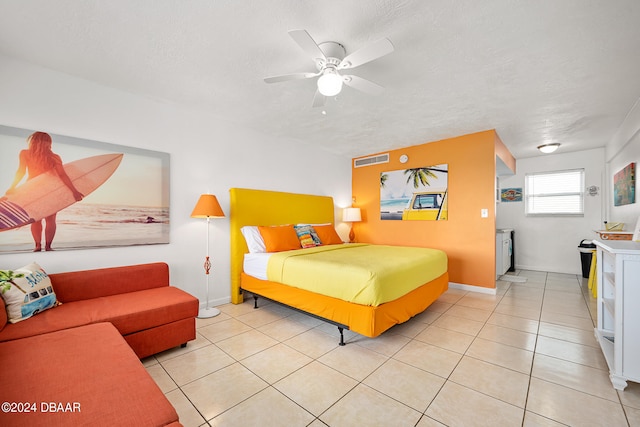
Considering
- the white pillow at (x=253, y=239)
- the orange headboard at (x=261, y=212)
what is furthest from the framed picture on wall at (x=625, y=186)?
the white pillow at (x=253, y=239)

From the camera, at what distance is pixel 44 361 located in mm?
1365

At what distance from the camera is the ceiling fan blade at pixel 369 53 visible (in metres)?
1.75

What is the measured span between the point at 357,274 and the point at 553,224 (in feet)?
18.2

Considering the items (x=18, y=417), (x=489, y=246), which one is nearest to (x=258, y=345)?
(x=18, y=417)

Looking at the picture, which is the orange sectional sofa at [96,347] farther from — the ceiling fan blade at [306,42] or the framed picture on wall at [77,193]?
the ceiling fan blade at [306,42]

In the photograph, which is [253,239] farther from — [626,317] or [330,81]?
[626,317]

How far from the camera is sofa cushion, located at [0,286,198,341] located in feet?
5.88

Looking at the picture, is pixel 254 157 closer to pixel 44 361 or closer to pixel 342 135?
pixel 342 135

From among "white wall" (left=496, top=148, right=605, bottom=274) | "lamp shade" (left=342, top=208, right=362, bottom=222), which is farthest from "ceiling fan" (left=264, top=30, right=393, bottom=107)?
"white wall" (left=496, top=148, right=605, bottom=274)

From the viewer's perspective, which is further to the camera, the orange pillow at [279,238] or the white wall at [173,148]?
the orange pillow at [279,238]

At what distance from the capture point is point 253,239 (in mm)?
3668

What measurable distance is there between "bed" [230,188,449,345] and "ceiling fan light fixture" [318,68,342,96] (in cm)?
183

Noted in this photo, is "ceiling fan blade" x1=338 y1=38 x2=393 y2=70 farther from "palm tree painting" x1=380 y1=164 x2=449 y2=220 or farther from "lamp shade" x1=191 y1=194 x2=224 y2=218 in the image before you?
"palm tree painting" x1=380 y1=164 x2=449 y2=220

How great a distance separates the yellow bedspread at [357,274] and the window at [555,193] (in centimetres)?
400
